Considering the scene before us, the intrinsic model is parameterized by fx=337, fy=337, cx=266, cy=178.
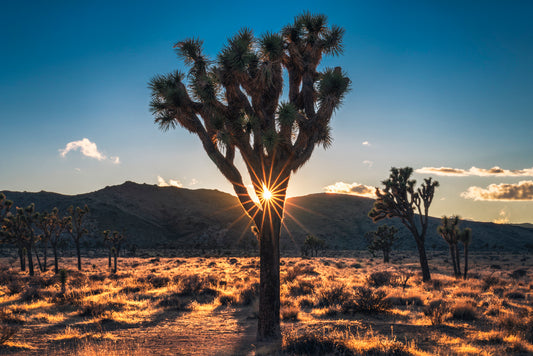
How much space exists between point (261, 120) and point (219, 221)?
335ft

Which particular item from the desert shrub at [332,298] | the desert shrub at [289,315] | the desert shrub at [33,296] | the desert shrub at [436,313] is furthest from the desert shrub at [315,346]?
the desert shrub at [33,296]

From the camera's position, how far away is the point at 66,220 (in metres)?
33.7

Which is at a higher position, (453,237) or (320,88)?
(320,88)

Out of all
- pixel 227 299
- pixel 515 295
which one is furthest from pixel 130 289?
pixel 515 295

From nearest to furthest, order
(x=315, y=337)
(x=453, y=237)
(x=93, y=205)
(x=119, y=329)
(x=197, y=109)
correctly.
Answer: (x=315, y=337) → (x=197, y=109) → (x=119, y=329) → (x=453, y=237) → (x=93, y=205)

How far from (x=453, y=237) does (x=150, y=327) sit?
78.3ft

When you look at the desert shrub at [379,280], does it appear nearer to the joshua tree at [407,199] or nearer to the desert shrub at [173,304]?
the joshua tree at [407,199]

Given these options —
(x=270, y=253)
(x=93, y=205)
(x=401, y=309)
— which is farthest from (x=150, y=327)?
(x=93, y=205)

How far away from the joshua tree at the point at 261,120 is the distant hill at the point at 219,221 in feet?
235

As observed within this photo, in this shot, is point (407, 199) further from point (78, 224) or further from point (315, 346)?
point (78, 224)

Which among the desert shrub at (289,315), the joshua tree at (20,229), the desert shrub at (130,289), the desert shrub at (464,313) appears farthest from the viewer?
the joshua tree at (20,229)

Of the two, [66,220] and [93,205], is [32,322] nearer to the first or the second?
[66,220]

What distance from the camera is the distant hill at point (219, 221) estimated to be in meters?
90.8

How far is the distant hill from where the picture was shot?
9081 cm
